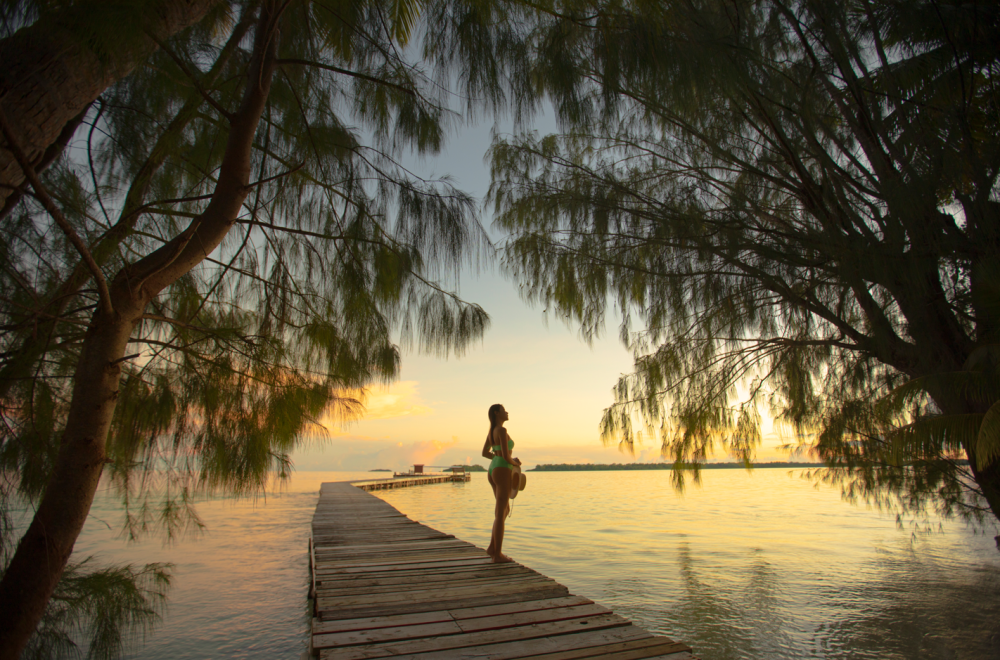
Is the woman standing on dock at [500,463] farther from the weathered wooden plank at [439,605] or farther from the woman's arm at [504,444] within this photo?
the weathered wooden plank at [439,605]

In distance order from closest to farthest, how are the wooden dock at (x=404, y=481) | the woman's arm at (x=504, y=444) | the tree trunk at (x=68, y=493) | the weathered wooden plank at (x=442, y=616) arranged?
1. the tree trunk at (x=68, y=493)
2. the weathered wooden plank at (x=442, y=616)
3. the woman's arm at (x=504, y=444)
4. the wooden dock at (x=404, y=481)

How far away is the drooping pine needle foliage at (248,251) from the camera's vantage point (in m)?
2.10

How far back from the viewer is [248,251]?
2.73m

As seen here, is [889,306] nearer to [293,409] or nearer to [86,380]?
[293,409]

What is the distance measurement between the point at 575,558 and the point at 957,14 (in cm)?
600

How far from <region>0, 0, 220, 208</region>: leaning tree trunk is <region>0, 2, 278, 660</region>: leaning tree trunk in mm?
553

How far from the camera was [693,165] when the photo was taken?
4.26 meters

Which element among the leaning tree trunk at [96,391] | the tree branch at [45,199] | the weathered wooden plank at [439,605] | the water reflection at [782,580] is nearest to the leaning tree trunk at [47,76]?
the tree branch at [45,199]

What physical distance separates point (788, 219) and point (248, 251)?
11.6 ft

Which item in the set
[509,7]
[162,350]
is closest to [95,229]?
[162,350]

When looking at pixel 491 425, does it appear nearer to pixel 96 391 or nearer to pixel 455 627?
pixel 455 627

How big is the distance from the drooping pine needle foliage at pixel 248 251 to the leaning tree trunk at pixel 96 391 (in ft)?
0.10

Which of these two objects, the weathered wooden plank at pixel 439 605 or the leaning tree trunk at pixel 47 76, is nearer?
the leaning tree trunk at pixel 47 76

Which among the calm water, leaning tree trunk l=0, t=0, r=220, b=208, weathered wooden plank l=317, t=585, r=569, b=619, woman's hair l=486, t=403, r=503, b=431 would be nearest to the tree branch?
leaning tree trunk l=0, t=0, r=220, b=208
